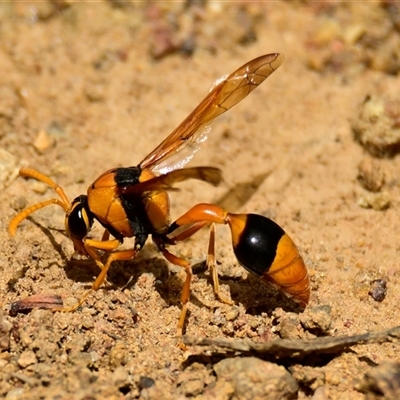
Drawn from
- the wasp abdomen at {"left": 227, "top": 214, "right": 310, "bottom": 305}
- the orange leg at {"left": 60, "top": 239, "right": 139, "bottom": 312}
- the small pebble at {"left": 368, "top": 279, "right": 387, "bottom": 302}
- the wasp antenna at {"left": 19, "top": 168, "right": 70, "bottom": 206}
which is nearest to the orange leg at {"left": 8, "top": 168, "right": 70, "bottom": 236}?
the wasp antenna at {"left": 19, "top": 168, "right": 70, "bottom": 206}

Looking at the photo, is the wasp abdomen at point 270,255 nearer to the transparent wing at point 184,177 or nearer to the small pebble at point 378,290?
the transparent wing at point 184,177

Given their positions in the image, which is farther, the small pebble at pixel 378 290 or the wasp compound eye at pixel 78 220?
the small pebble at pixel 378 290

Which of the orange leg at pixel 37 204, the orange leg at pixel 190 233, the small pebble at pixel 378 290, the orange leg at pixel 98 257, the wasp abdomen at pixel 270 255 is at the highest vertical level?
the orange leg at pixel 37 204

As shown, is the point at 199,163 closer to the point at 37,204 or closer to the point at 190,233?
the point at 190,233

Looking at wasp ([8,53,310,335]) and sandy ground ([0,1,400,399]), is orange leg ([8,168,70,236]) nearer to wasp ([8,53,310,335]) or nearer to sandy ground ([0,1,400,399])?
wasp ([8,53,310,335])

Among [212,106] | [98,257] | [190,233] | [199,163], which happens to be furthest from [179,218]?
[199,163]

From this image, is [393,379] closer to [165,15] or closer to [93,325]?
[93,325]

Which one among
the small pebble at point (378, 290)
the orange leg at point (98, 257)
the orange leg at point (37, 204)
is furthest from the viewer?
the small pebble at point (378, 290)

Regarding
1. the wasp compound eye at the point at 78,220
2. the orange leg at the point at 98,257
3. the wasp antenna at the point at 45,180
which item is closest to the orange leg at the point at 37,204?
the wasp antenna at the point at 45,180
